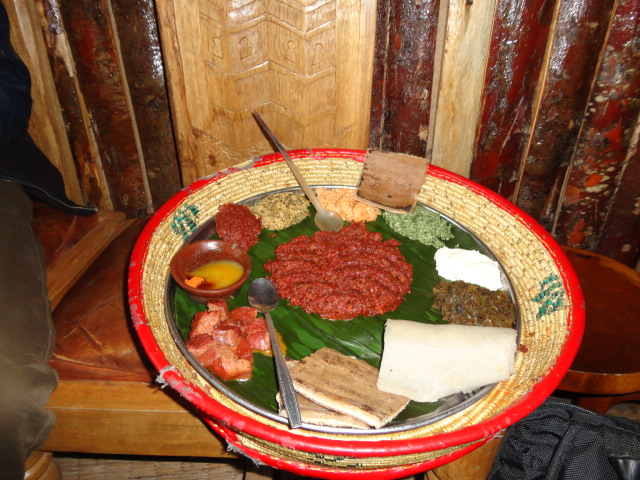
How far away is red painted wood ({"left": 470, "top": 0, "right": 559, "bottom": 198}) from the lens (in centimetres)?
321

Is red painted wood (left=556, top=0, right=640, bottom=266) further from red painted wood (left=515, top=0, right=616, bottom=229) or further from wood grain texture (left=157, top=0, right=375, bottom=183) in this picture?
wood grain texture (left=157, top=0, right=375, bottom=183)

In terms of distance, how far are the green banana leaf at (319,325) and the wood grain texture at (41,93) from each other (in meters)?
2.36

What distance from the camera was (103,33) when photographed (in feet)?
11.8

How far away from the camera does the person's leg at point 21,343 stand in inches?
88.0

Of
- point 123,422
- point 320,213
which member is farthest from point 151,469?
point 320,213

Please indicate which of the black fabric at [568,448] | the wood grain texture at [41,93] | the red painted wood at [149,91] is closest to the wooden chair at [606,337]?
the black fabric at [568,448]

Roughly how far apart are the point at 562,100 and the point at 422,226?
1617 mm

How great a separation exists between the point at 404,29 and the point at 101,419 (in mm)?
3387

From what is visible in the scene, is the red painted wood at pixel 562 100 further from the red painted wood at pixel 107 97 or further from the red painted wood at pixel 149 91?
the red painted wood at pixel 107 97

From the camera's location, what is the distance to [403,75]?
3549 mm

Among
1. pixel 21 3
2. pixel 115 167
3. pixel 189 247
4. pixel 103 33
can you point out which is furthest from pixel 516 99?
pixel 21 3

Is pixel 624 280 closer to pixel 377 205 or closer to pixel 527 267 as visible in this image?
pixel 527 267

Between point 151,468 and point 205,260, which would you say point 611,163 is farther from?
point 151,468

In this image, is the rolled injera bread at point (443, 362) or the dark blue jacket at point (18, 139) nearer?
the rolled injera bread at point (443, 362)
